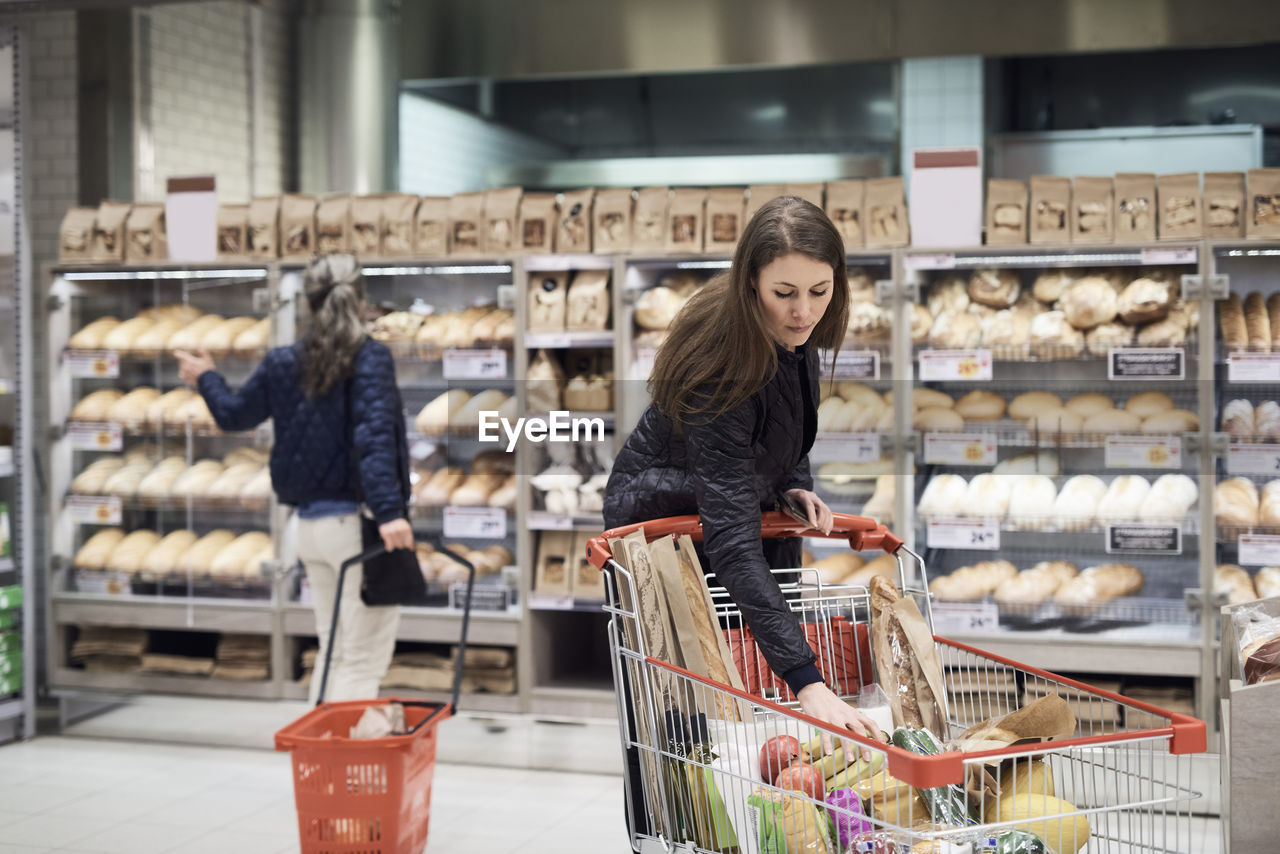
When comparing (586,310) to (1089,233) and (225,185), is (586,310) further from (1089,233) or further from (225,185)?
(225,185)

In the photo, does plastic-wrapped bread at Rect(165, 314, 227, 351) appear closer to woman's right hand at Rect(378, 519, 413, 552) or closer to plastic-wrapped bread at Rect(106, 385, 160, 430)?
plastic-wrapped bread at Rect(106, 385, 160, 430)

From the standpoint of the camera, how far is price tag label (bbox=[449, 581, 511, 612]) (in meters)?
4.62

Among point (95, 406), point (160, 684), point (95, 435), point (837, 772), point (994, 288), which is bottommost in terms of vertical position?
point (160, 684)

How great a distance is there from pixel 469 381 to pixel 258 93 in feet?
7.65

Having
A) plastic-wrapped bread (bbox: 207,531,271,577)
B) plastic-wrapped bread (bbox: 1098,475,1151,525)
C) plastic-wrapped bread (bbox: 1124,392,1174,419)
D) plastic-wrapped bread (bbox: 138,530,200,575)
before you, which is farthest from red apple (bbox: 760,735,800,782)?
plastic-wrapped bread (bbox: 138,530,200,575)

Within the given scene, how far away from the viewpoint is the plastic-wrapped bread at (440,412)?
481 centimetres

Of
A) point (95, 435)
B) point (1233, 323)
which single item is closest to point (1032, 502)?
point (1233, 323)

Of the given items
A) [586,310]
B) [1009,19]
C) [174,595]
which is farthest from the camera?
[1009,19]

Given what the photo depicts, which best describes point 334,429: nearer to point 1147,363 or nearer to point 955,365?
point 955,365

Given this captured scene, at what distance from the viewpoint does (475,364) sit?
466 centimetres

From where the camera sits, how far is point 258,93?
6262 millimetres

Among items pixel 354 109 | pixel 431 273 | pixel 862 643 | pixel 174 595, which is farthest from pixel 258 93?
pixel 862 643

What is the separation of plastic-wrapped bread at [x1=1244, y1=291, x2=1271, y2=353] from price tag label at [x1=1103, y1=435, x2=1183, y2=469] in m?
0.39

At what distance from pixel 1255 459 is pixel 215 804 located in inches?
145
